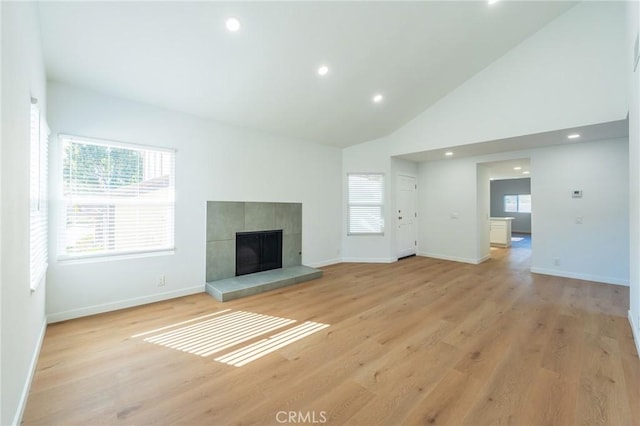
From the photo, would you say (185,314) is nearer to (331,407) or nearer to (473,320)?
(331,407)

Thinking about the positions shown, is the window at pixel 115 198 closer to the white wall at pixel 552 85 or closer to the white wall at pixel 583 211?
the white wall at pixel 552 85

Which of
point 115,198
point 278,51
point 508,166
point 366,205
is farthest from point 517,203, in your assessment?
point 115,198

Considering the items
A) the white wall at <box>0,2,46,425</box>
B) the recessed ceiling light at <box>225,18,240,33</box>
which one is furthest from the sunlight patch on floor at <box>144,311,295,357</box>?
the recessed ceiling light at <box>225,18,240,33</box>

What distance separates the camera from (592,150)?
465cm

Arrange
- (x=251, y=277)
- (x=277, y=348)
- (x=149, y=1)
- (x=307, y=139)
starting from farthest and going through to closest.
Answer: (x=307, y=139) → (x=251, y=277) → (x=277, y=348) → (x=149, y=1)

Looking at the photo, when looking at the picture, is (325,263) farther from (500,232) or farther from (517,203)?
(517,203)

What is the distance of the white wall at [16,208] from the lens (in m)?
1.39

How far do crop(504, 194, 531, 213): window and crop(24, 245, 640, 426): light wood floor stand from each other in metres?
10.4

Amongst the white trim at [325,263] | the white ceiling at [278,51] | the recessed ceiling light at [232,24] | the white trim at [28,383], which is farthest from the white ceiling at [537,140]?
the white trim at [28,383]

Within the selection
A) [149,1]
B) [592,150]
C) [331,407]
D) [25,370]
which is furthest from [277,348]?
[592,150]

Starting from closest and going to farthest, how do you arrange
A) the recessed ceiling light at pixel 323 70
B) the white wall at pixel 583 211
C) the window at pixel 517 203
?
the recessed ceiling light at pixel 323 70
the white wall at pixel 583 211
the window at pixel 517 203

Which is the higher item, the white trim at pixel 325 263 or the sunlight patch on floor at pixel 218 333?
the white trim at pixel 325 263

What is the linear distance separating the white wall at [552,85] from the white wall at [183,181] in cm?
284

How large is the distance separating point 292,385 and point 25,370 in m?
1.79
